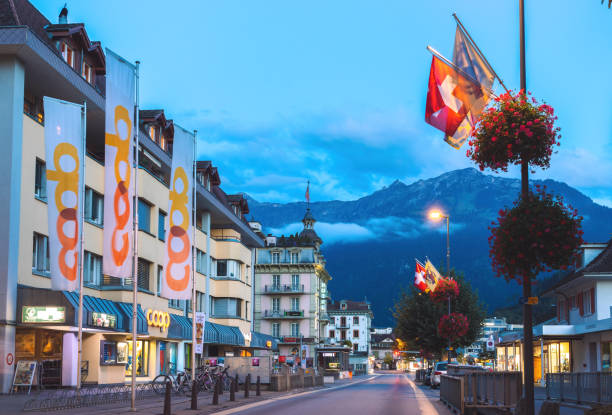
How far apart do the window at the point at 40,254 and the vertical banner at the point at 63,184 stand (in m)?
8.49


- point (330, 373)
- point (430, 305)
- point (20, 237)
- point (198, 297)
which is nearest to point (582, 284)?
point (430, 305)

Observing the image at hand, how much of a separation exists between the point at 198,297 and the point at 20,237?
2842 cm

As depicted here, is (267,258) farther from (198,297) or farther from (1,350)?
(1,350)

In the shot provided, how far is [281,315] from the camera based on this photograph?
103 meters

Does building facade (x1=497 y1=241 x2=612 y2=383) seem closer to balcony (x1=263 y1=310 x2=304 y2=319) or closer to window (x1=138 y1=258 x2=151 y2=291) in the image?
window (x1=138 y1=258 x2=151 y2=291)

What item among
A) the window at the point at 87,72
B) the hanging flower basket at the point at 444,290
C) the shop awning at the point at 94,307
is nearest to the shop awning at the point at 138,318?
the shop awning at the point at 94,307

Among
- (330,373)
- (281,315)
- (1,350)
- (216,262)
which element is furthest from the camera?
(281,315)

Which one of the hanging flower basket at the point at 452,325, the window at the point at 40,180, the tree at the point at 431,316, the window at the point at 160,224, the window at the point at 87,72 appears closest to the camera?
the window at the point at 40,180

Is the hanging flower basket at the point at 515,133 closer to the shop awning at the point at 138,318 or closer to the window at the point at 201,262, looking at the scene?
the shop awning at the point at 138,318

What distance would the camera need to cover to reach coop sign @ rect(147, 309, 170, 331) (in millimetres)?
42281

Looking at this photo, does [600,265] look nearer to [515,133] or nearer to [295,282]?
[515,133]

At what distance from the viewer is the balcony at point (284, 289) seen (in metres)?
103

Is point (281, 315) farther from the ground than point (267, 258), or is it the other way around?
point (267, 258)

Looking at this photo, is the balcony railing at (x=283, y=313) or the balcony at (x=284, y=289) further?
the balcony at (x=284, y=289)
